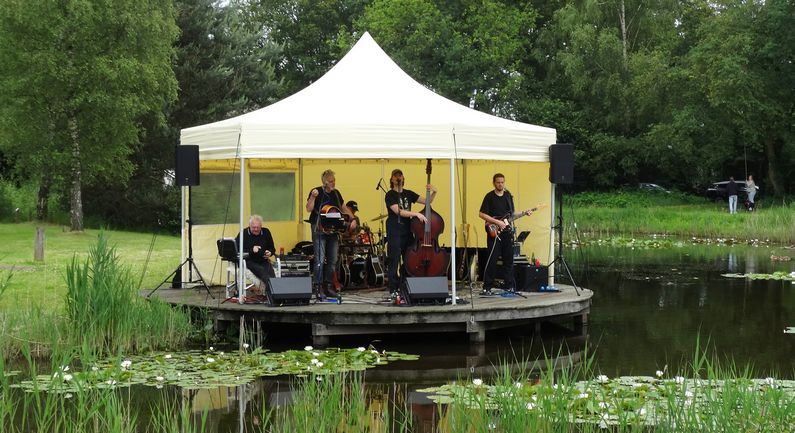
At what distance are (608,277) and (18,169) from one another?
14.1m

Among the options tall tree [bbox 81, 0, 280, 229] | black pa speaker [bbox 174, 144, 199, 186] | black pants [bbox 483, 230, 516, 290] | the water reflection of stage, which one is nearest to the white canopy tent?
black pa speaker [bbox 174, 144, 199, 186]

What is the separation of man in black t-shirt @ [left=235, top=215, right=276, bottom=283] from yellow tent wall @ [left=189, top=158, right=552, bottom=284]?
200cm

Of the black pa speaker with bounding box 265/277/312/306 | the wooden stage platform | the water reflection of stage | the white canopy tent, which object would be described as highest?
the white canopy tent

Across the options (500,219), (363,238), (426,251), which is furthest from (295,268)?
(500,219)

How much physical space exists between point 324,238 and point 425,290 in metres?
1.38

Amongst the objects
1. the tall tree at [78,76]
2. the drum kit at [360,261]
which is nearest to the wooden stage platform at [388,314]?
the drum kit at [360,261]

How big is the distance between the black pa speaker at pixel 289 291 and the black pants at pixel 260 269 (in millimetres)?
466

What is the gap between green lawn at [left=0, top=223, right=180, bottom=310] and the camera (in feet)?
38.7

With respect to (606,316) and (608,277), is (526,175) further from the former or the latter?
(608,277)

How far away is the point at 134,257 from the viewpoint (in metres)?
18.3

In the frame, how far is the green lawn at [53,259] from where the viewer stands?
11810 mm

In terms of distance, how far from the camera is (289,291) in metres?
10.6

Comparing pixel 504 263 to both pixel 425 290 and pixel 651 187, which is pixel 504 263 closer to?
pixel 425 290

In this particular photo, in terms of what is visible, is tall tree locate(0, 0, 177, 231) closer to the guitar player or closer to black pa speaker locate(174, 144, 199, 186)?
black pa speaker locate(174, 144, 199, 186)
